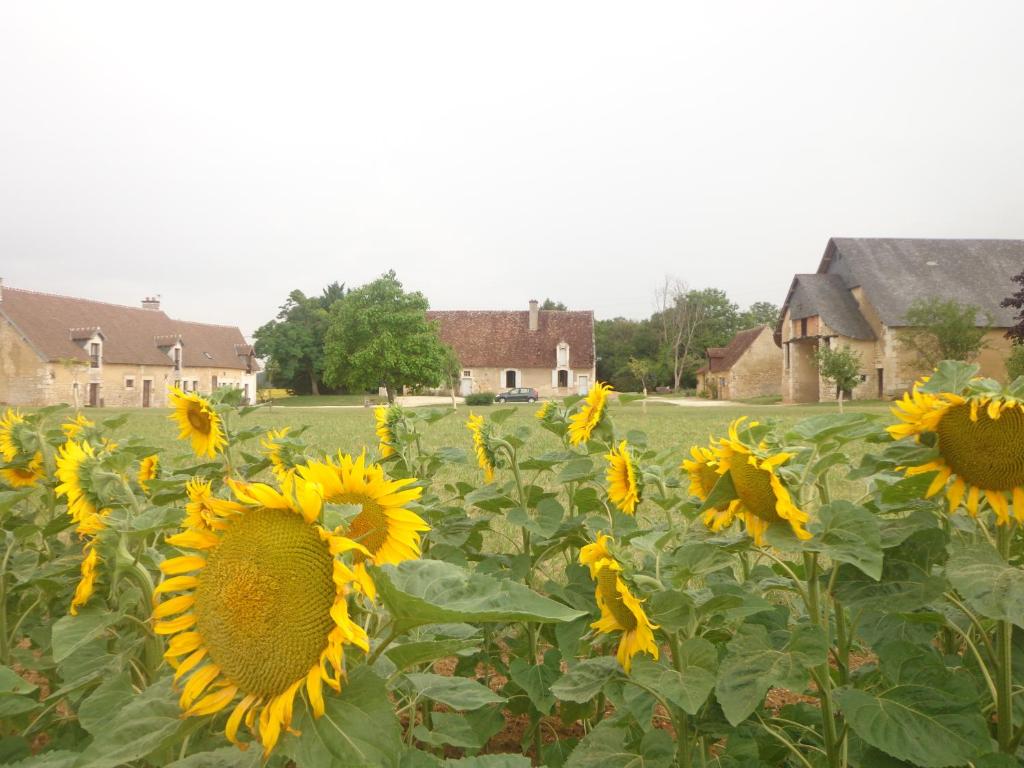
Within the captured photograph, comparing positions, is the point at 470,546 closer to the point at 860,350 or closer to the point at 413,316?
the point at 860,350

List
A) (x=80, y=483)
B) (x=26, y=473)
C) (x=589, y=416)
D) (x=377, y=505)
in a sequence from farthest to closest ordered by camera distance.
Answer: (x=26, y=473), (x=589, y=416), (x=80, y=483), (x=377, y=505)

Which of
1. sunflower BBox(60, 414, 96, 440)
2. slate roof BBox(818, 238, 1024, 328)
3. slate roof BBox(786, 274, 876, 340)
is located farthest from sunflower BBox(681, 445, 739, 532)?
slate roof BBox(786, 274, 876, 340)

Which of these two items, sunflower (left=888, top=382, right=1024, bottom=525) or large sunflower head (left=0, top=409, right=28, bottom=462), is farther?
large sunflower head (left=0, top=409, right=28, bottom=462)

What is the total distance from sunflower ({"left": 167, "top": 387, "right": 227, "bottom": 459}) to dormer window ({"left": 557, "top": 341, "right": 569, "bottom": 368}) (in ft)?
167

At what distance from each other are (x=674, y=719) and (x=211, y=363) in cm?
5473

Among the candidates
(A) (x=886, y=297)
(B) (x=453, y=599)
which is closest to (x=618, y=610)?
(B) (x=453, y=599)

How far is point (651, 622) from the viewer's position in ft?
4.97

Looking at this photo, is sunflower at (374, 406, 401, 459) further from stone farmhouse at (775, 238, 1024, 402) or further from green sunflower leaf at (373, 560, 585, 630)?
stone farmhouse at (775, 238, 1024, 402)

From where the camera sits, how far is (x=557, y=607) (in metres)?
0.90

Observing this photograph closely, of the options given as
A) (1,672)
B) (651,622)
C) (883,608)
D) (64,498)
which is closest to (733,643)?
(651,622)

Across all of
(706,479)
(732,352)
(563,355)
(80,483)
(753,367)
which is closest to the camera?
(706,479)

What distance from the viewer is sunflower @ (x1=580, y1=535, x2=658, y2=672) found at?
1.51m

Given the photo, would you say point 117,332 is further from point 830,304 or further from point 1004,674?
point 1004,674

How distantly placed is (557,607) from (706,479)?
1.05m
